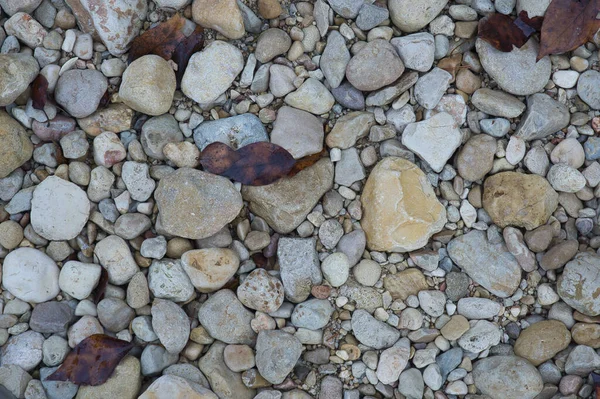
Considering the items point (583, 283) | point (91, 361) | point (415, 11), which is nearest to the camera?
point (91, 361)

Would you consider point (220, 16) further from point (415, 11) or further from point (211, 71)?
point (415, 11)

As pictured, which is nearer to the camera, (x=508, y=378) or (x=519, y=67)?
(x=508, y=378)

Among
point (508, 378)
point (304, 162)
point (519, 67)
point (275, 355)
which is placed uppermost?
point (519, 67)

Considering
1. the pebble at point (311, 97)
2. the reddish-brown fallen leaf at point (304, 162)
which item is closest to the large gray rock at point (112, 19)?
the pebble at point (311, 97)

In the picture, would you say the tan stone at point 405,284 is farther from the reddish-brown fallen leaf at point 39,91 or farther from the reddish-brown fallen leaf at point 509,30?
the reddish-brown fallen leaf at point 39,91

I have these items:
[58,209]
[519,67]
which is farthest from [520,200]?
[58,209]

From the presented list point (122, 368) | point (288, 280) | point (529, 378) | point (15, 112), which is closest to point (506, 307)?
point (529, 378)

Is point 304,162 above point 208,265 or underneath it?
above

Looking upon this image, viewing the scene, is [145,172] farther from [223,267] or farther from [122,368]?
[122,368]
